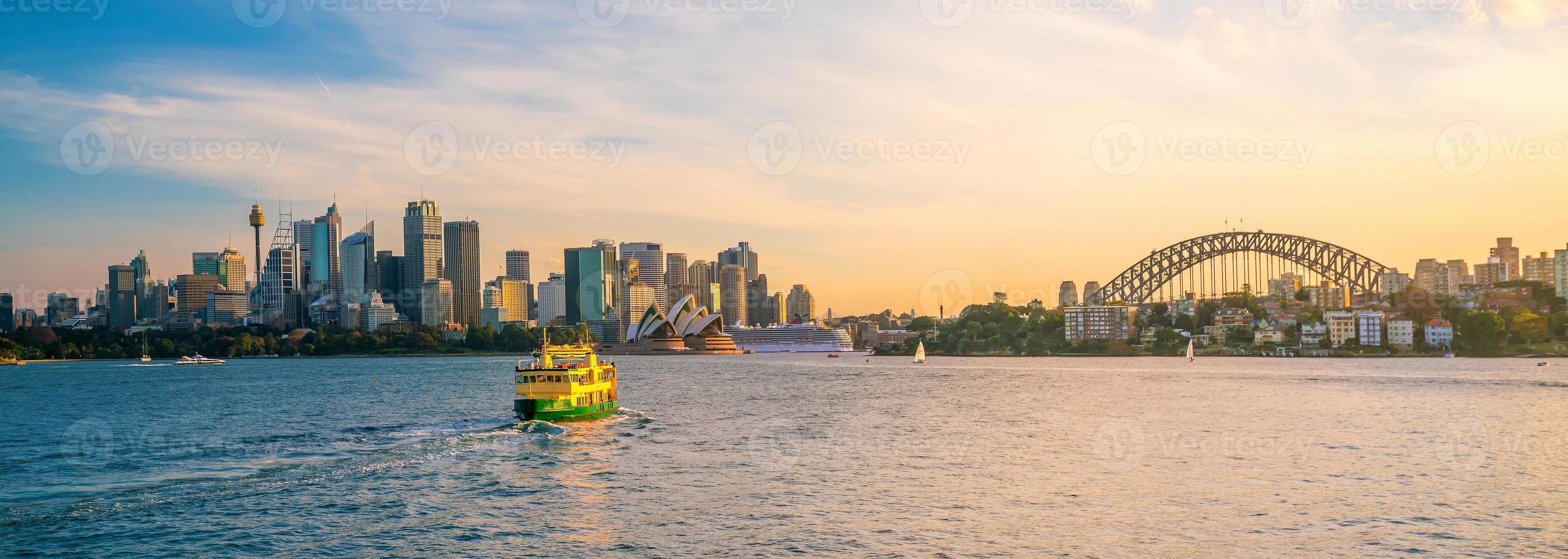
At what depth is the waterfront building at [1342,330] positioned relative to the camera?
17012 centimetres

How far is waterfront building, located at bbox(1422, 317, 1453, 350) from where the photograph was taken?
15904 cm

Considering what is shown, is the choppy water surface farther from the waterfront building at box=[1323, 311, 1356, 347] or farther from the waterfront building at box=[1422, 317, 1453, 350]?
the waterfront building at box=[1323, 311, 1356, 347]

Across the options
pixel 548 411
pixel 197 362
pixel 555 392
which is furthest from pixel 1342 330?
pixel 197 362

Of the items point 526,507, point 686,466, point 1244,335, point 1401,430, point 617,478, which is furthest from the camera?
point 1244,335

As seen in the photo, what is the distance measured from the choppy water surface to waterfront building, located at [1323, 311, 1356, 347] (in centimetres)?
10349

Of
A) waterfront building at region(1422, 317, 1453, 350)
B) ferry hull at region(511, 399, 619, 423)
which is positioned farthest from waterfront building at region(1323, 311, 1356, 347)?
ferry hull at region(511, 399, 619, 423)

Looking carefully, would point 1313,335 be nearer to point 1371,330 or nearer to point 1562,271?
point 1371,330

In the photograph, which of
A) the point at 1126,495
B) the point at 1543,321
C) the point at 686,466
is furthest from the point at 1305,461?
the point at 1543,321

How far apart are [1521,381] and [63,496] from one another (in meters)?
96.7

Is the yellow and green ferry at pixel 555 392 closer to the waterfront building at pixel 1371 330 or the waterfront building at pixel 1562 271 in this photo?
the waterfront building at pixel 1371 330

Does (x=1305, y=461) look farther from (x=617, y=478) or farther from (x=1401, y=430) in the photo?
(x=617, y=478)

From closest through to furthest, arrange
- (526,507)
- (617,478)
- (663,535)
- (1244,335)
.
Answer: (663,535)
(526,507)
(617,478)
(1244,335)

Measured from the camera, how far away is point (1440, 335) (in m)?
161

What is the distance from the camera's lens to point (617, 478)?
34.8 metres
